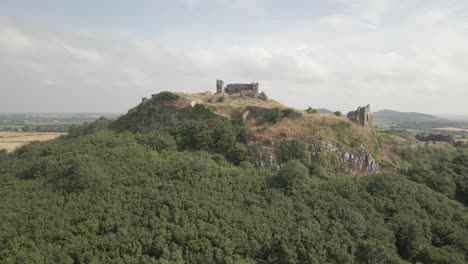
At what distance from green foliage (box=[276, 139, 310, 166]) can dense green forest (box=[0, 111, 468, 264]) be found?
14cm

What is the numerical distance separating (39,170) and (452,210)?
49.6m

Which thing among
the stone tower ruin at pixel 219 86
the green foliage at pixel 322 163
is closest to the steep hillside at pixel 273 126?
the green foliage at pixel 322 163

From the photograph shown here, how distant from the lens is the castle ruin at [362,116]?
2215 inches

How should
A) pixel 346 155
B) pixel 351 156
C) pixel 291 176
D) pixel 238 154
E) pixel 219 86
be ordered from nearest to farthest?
pixel 291 176, pixel 238 154, pixel 346 155, pixel 351 156, pixel 219 86

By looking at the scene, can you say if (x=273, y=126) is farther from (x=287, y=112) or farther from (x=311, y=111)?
(x=311, y=111)

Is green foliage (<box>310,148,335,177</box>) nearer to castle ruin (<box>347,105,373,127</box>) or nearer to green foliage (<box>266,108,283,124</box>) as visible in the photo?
green foliage (<box>266,108,283,124</box>)

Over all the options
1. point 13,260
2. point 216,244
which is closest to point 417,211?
point 216,244

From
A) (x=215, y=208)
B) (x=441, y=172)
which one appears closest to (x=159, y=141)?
(x=215, y=208)

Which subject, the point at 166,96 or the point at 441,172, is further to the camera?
the point at 166,96

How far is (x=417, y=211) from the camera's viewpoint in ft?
130

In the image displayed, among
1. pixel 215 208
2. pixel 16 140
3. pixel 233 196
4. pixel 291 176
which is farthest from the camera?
pixel 16 140

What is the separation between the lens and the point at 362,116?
5650cm

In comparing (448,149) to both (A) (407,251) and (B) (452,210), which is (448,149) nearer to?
(B) (452,210)

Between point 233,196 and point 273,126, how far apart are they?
15.4 metres
